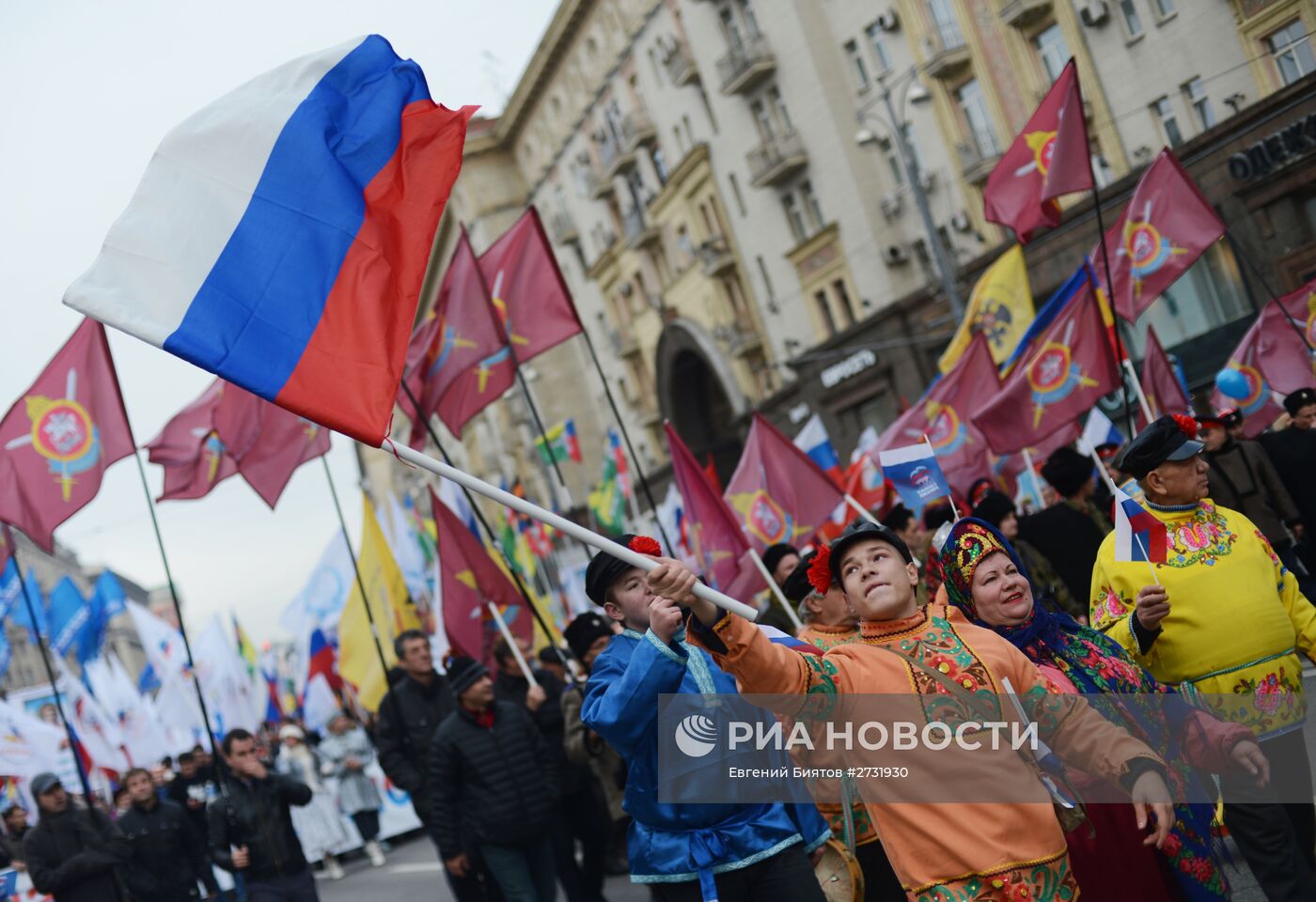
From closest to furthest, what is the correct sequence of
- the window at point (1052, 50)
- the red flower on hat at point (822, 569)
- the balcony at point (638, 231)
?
the red flower on hat at point (822, 569)
the window at point (1052, 50)
the balcony at point (638, 231)

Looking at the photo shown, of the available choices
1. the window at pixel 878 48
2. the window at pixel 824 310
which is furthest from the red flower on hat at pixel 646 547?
the window at pixel 824 310

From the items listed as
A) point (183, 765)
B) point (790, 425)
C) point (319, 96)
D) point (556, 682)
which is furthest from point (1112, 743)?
point (790, 425)

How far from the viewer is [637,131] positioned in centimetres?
4688

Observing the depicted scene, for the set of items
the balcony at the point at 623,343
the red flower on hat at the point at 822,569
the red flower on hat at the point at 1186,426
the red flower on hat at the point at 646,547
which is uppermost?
the balcony at the point at 623,343

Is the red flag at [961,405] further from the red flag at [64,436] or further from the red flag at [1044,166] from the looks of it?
the red flag at [64,436]

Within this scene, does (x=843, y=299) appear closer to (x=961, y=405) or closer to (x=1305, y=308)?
(x=961, y=405)

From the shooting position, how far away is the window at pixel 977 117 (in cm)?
3002

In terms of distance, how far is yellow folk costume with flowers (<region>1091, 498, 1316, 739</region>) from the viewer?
5.23 m

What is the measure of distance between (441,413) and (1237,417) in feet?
21.1

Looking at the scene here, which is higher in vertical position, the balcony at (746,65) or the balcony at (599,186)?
the balcony at (599,186)

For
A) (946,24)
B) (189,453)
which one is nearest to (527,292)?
(189,453)

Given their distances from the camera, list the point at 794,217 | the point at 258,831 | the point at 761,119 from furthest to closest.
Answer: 1. the point at 761,119
2. the point at 794,217
3. the point at 258,831

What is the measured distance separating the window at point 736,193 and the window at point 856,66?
7.03 meters

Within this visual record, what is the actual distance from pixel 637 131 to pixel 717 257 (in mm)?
6510
